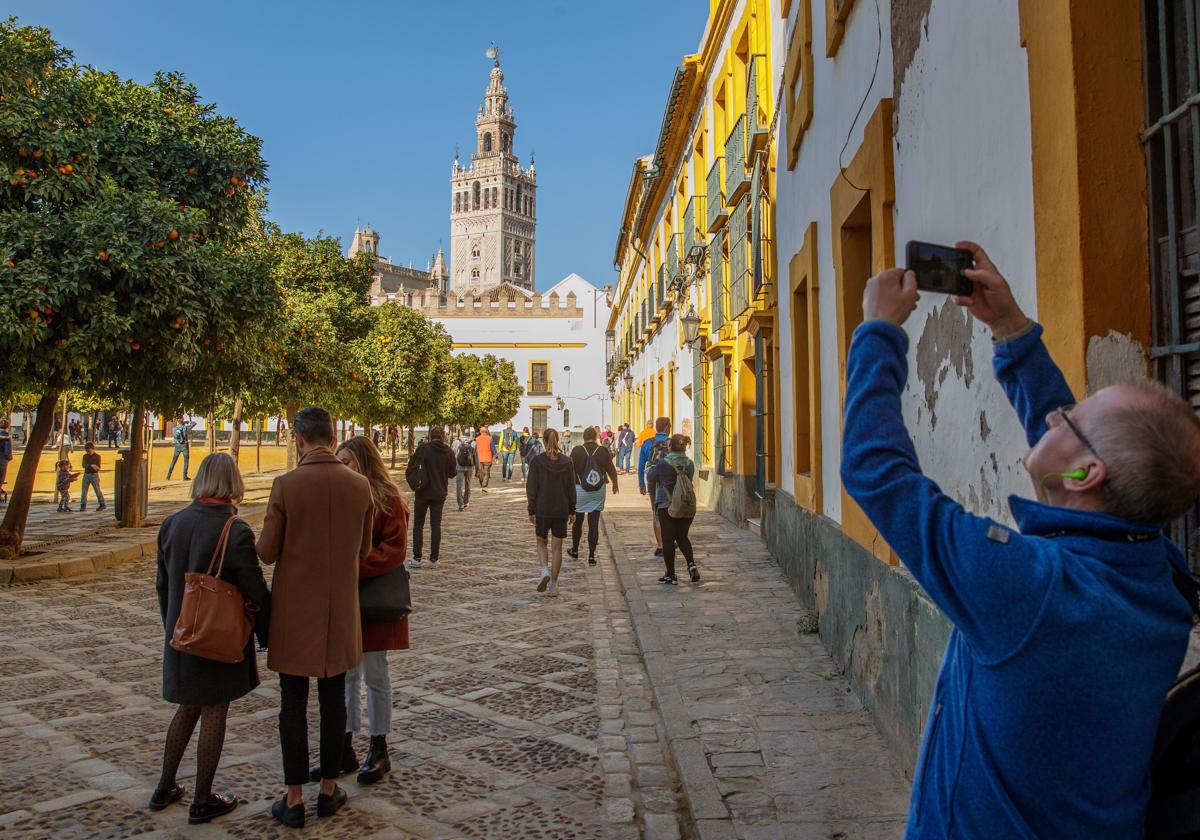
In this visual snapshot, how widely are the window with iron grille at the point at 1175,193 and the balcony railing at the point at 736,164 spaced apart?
9498 millimetres

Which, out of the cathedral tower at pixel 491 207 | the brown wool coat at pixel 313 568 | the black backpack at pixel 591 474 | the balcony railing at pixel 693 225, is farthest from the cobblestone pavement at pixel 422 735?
the cathedral tower at pixel 491 207

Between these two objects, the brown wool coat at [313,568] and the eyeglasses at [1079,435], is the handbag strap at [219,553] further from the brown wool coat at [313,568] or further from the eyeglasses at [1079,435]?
the eyeglasses at [1079,435]

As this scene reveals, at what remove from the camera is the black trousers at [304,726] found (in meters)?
3.87

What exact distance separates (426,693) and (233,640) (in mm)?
2161

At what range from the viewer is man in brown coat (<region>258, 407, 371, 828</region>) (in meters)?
3.90

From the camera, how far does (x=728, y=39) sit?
14.5 meters

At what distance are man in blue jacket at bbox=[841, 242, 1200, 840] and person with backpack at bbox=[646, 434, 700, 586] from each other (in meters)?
7.78

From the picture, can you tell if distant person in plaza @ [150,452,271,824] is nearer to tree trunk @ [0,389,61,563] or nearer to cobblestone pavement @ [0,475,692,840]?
cobblestone pavement @ [0,475,692,840]

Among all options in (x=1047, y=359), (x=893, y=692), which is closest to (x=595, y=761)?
(x=893, y=692)

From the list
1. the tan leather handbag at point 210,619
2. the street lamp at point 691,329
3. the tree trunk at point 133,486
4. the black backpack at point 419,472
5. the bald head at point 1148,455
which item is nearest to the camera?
the bald head at point 1148,455

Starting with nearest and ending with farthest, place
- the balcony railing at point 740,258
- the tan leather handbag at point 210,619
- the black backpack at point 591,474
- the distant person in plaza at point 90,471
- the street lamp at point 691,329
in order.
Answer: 1. the tan leather handbag at point 210,619
2. the black backpack at point 591,474
3. the balcony railing at point 740,258
4. the street lamp at point 691,329
5. the distant person in plaza at point 90,471

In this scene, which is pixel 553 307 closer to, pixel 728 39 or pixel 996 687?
pixel 728 39

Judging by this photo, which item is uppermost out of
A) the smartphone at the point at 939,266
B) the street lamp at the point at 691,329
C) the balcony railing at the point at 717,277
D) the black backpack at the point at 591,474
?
the balcony railing at the point at 717,277

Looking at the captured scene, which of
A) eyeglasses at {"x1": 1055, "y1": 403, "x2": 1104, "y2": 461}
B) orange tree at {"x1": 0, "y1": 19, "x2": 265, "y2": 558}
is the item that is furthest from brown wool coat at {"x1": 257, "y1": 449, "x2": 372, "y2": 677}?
orange tree at {"x1": 0, "y1": 19, "x2": 265, "y2": 558}
